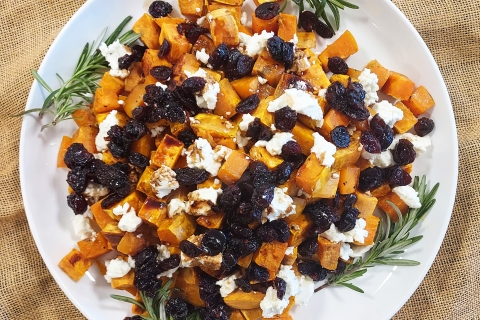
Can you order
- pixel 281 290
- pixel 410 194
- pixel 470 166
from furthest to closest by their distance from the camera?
1. pixel 470 166
2. pixel 410 194
3. pixel 281 290

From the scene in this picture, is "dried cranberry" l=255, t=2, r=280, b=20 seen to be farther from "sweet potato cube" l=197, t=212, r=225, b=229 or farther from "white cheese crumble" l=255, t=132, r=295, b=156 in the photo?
"sweet potato cube" l=197, t=212, r=225, b=229

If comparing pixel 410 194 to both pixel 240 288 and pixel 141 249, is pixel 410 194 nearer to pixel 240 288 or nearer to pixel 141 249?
pixel 240 288

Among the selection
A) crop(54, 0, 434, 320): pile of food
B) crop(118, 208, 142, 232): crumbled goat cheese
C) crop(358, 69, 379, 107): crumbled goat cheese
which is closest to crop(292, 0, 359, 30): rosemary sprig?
crop(54, 0, 434, 320): pile of food

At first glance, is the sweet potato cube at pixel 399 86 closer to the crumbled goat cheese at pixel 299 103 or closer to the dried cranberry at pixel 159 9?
the crumbled goat cheese at pixel 299 103

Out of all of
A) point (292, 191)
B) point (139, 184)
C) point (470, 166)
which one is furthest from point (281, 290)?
point (470, 166)

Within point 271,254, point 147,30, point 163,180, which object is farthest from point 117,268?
point 147,30

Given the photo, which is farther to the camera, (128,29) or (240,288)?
(128,29)
